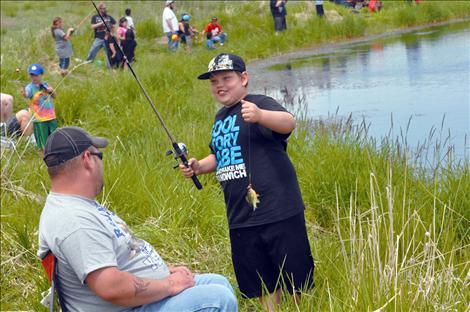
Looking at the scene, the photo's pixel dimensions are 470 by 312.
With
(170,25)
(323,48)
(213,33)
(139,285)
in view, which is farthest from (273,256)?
(323,48)

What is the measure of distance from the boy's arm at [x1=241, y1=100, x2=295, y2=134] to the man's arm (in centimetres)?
74

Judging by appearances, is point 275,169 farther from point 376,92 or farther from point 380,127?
point 376,92

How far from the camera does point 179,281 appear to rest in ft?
10.2

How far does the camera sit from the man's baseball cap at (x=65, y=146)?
2.97 m

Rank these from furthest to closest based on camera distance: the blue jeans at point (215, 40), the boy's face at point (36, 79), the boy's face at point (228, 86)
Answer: the blue jeans at point (215, 40) → the boy's face at point (36, 79) → the boy's face at point (228, 86)

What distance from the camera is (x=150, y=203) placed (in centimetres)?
534

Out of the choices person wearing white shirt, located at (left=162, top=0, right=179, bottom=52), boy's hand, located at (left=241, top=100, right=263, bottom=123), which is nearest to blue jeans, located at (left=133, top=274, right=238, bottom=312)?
boy's hand, located at (left=241, top=100, right=263, bottom=123)

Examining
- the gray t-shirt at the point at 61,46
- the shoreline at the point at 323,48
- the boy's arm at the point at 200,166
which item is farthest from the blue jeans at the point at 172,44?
the boy's arm at the point at 200,166

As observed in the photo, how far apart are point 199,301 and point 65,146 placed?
0.75 meters

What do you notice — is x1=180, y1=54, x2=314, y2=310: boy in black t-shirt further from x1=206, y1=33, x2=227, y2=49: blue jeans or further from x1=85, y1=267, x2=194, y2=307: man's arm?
x1=206, y1=33, x2=227, y2=49: blue jeans

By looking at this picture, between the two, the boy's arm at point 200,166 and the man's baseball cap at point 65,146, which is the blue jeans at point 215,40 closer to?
the boy's arm at point 200,166

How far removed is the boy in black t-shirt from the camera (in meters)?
3.62

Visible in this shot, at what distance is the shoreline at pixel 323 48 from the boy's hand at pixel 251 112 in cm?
1240

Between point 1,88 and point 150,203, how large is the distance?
606cm
